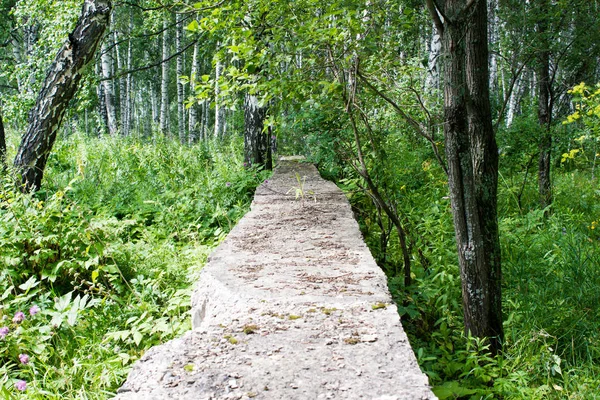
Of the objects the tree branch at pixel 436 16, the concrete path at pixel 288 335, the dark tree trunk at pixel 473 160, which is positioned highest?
the tree branch at pixel 436 16

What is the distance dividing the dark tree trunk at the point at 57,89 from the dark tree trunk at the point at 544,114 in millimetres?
5562

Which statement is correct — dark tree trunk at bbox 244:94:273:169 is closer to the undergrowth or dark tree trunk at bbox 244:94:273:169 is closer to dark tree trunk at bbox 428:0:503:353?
the undergrowth

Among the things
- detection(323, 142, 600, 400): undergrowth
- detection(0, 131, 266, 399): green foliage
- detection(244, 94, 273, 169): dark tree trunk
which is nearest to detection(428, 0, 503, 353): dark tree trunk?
detection(323, 142, 600, 400): undergrowth

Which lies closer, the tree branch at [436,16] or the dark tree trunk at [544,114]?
the tree branch at [436,16]

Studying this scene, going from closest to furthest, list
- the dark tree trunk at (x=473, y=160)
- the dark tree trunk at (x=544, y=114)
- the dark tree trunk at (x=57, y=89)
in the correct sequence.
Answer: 1. the dark tree trunk at (x=473, y=160)
2. the dark tree trunk at (x=57, y=89)
3. the dark tree trunk at (x=544, y=114)

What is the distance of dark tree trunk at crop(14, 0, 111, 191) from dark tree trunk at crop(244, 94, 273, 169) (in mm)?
2499

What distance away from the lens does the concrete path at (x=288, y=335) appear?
1569 millimetres

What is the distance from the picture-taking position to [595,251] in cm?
445

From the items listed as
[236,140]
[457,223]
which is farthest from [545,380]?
[236,140]

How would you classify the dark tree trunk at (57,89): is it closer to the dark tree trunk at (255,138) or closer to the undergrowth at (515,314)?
the dark tree trunk at (255,138)

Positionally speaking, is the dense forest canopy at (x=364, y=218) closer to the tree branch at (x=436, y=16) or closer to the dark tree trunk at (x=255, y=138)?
the tree branch at (x=436, y=16)

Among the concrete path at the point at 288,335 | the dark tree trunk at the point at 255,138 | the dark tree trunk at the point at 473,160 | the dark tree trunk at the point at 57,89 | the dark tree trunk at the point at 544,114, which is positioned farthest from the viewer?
the dark tree trunk at the point at 255,138

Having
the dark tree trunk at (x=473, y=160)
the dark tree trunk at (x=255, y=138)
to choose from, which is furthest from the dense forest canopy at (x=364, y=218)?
the dark tree trunk at (x=255, y=138)

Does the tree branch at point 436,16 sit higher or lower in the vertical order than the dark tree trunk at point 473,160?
higher
